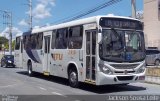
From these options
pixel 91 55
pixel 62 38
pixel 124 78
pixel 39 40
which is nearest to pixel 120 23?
pixel 91 55

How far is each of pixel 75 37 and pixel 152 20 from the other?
167ft

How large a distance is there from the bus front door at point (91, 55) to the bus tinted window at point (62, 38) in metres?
2.66

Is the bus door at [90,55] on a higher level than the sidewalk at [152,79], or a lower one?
higher

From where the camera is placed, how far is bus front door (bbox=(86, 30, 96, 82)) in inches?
624

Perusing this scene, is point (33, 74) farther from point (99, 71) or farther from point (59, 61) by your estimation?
point (99, 71)

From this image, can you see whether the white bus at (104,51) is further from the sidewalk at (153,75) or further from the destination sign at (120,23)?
the sidewalk at (153,75)

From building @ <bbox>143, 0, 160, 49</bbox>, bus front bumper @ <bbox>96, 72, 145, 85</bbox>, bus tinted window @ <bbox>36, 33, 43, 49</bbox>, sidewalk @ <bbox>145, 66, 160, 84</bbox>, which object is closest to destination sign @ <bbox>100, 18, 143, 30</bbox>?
bus front bumper @ <bbox>96, 72, 145, 85</bbox>

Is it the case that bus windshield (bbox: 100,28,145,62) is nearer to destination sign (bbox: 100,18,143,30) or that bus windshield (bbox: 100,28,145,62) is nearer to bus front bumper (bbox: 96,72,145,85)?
destination sign (bbox: 100,18,143,30)

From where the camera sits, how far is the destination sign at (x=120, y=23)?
1571 centimetres

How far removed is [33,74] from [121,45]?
11.1m

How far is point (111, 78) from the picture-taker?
50.1 feet

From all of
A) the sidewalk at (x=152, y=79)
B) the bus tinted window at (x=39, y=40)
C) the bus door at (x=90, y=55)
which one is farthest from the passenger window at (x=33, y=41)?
the bus door at (x=90, y=55)

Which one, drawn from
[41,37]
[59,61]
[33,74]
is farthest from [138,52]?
[33,74]

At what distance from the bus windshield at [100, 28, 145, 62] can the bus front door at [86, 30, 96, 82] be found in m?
0.60
